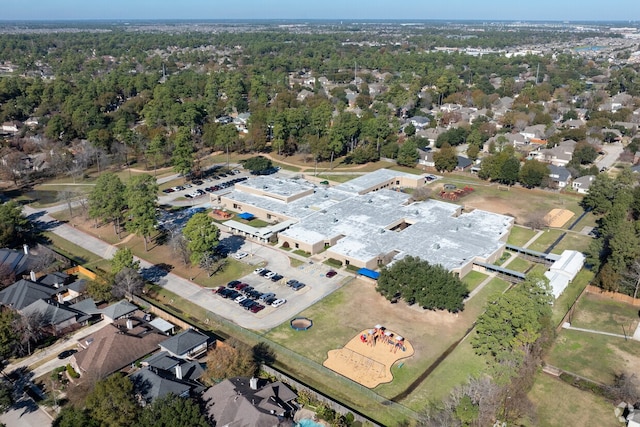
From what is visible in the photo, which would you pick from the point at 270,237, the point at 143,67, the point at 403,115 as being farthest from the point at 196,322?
the point at 143,67

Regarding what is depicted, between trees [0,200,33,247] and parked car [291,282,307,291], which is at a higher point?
trees [0,200,33,247]

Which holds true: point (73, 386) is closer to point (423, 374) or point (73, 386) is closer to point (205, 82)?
point (423, 374)

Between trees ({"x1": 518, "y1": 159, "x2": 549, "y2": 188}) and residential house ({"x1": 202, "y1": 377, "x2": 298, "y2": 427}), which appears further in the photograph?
trees ({"x1": 518, "y1": 159, "x2": 549, "y2": 188})

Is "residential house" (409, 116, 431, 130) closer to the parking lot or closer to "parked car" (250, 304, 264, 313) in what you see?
the parking lot

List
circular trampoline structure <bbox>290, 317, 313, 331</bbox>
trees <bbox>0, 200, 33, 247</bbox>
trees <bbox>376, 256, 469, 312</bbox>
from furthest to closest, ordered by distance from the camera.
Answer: trees <bbox>0, 200, 33, 247</bbox>, trees <bbox>376, 256, 469, 312</bbox>, circular trampoline structure <bbox>290, 317, 313, 331</bbox>

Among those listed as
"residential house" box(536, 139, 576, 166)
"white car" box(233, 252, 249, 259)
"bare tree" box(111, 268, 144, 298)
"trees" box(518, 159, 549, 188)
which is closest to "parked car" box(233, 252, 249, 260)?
"white car" box(233, 252, 249, 259)

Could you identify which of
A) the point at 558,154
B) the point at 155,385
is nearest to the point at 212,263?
the point at 155,385

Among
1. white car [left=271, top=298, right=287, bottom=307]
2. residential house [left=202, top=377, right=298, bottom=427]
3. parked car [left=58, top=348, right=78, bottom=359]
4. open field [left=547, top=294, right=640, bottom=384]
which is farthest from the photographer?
white car [left=271, top=298, right=287, bottom=307]
